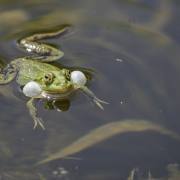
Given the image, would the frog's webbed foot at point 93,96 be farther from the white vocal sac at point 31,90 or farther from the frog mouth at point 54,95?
the white vocal sac at point 31,90

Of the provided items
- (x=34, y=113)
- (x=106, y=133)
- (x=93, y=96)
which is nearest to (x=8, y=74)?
(x=34, y=113)

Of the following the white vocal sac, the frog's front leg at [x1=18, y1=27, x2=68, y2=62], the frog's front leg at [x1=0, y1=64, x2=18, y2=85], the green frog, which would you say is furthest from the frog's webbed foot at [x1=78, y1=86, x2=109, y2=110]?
the frog's front leg at [x1=0, y1=64, x2=18, y2=85]

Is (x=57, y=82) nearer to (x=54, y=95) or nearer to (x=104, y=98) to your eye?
(x=54, y=95)

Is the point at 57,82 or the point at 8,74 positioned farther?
the point at 8,74

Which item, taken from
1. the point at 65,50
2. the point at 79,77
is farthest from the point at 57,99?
the point at 65,50

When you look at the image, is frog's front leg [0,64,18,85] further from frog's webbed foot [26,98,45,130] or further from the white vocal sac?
frog's webbed foot [26,98,45,130]

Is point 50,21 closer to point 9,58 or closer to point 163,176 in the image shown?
point 9,58
